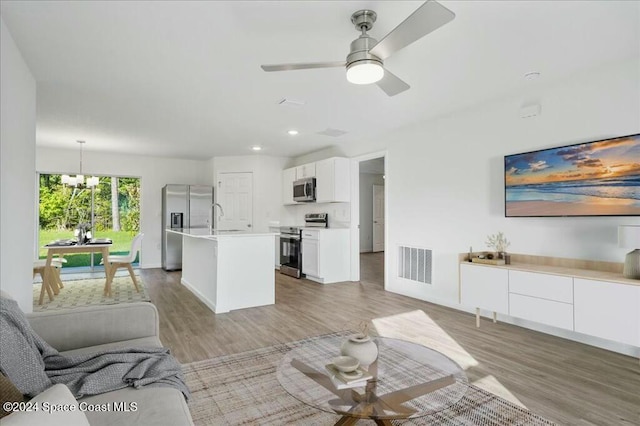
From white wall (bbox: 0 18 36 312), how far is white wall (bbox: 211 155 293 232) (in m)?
4.37

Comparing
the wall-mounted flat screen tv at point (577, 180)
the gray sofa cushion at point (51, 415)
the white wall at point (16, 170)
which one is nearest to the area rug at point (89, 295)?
the white wall at point (16, 170)

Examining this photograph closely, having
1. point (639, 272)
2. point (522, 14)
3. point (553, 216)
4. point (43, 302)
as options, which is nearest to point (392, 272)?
point (553, 216)

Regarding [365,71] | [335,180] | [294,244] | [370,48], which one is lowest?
[294,244]

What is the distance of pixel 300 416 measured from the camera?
199 centimetres

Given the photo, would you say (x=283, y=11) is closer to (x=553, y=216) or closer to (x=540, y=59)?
(x=540, y=59)

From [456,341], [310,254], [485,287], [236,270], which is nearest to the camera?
[456,341]

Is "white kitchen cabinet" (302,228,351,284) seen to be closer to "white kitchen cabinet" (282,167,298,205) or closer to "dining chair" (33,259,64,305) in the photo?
"white kitchen cabinet" (282,167,298,205)

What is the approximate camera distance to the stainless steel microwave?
6.55 metres

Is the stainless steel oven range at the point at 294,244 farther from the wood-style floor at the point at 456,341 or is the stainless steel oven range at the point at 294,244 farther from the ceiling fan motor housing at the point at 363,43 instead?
the ceiling fan motor housing at the point at 363,43

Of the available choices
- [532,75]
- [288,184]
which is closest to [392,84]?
[532,75]

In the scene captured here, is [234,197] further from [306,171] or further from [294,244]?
[294,244]

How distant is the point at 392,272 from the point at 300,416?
3488 millimetres

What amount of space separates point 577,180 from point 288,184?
5.28 metres

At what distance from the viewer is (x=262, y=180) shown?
761 cm
